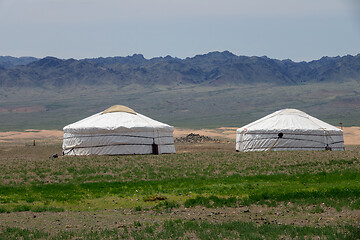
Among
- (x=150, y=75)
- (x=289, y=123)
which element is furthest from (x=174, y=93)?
(x=289, y=123)

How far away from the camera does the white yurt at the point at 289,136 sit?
2842 cm

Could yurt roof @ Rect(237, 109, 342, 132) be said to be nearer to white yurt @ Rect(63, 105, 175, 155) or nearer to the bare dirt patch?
white yurt @ Rect(63, 105, 175, 155)

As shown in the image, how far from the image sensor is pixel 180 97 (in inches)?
5394

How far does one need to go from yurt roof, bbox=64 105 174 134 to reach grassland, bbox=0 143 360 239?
4.83m

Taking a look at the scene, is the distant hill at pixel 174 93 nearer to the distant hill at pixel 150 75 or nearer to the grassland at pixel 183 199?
the distant hill at pixel 150 75

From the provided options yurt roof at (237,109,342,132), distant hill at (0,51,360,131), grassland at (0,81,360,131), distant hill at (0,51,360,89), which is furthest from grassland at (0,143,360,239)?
distant hill at (0,51,360,89)

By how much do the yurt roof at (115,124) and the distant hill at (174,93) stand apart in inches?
2437

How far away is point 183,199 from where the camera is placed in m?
13.3

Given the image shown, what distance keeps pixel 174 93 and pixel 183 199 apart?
5246 inches

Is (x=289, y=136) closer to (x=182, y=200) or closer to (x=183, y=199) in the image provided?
(x=183, y=199)

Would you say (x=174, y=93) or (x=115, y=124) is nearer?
(x=115, y=124)

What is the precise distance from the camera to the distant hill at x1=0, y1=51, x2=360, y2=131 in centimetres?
10788

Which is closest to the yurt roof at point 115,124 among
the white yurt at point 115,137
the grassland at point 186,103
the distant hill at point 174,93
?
the white yurt at point 115,137

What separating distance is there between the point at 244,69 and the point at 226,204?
178 m
